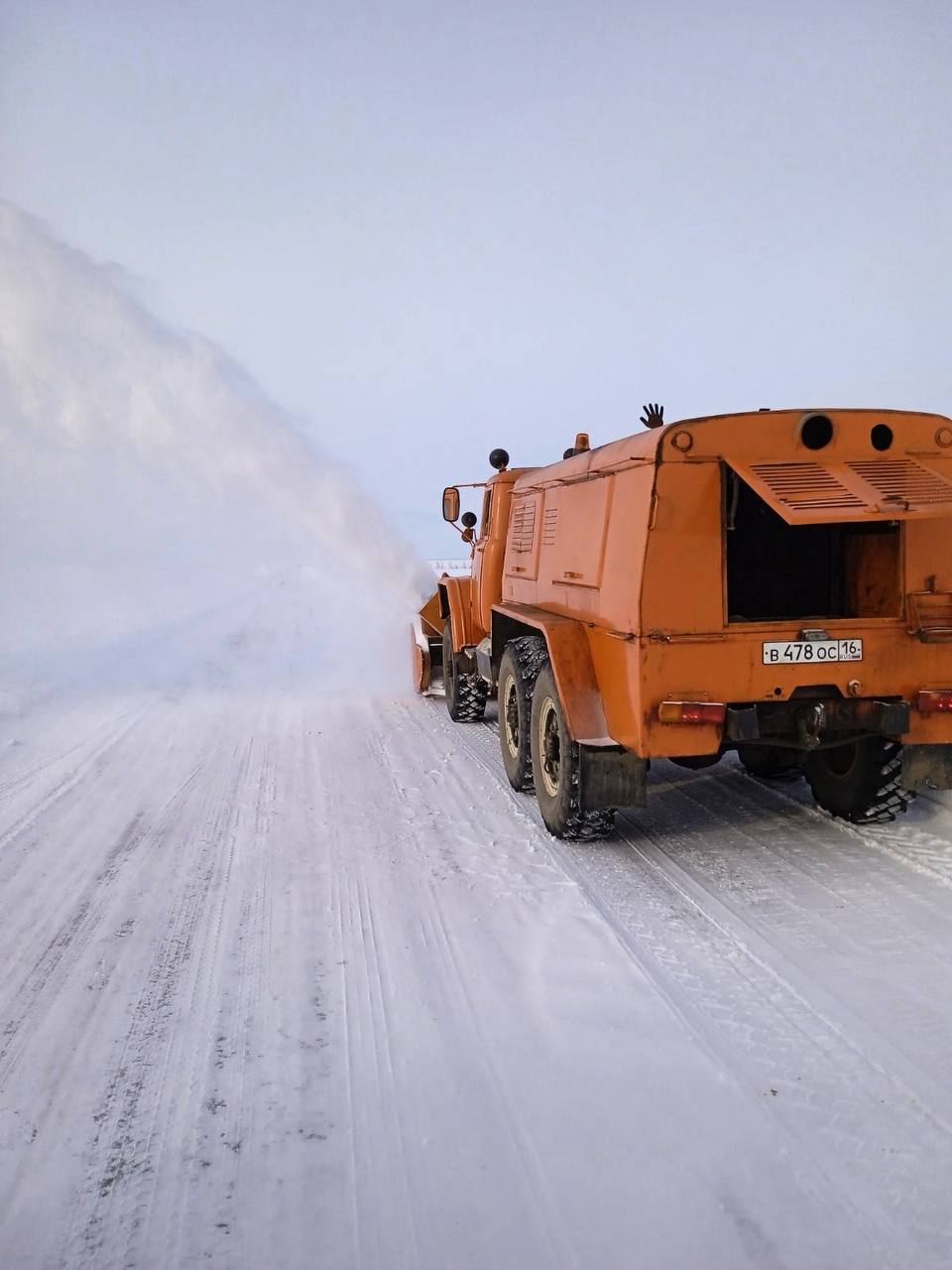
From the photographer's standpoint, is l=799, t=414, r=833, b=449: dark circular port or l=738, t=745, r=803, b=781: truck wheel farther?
l=738, t=745, r=803, b=781: truck wheel

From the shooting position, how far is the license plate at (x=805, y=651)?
486cm

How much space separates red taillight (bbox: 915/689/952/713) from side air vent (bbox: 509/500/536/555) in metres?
3.29

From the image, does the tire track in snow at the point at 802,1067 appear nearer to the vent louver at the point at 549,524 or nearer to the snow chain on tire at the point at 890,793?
the snow chain on tire at the point at 890,793

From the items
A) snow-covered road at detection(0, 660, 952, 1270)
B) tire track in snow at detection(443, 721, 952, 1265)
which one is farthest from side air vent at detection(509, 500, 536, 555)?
tire track in snow at detection(443, 721, 952, 1265)

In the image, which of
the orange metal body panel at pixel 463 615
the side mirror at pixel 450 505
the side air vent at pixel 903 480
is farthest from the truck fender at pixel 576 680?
the side mirror at pixel 450 505

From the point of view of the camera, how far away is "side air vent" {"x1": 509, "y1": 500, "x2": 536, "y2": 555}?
743 cm

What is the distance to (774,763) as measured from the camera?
699cm

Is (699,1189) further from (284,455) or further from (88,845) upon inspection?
(284,455)

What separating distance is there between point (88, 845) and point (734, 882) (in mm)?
3975

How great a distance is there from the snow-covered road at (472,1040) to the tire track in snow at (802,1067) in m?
0.01

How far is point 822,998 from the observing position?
12.0 feet

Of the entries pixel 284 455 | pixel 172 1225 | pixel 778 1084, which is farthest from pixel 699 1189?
pixel 284 455

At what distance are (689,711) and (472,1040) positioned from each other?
2.09 meters

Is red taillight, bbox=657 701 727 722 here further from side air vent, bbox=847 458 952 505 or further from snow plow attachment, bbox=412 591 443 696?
snow plow attachment, bbox=412 591 443 696
